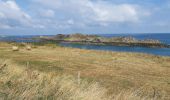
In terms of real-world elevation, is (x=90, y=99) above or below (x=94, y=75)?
above

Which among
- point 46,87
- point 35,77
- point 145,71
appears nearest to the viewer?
point 46,87

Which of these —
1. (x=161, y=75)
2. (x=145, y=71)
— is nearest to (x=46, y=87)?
(x=161, y=75)

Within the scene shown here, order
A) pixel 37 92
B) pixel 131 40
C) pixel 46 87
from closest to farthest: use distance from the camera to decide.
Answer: pixel 37 92
pixel 46 87
pixel 131 40

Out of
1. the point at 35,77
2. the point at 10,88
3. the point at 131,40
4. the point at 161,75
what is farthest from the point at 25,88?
the point at 131,40

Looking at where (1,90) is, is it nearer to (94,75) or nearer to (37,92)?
(37,92)

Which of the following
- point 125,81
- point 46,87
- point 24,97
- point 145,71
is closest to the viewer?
point 24,97

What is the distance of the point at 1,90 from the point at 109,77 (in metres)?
17.1

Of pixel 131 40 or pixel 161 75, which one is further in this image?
pixel 131 40

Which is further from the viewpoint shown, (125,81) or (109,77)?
(109,77)

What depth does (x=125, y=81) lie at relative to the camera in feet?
74.4

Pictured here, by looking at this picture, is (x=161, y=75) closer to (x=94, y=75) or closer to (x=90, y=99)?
(x=94, y=75)

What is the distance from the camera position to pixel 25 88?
8.23 metres

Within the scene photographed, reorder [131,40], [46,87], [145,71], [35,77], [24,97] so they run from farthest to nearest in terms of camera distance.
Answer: [131,40], [145,71], [35,77], [46,87], [24,97]

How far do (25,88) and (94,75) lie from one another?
17258mm
